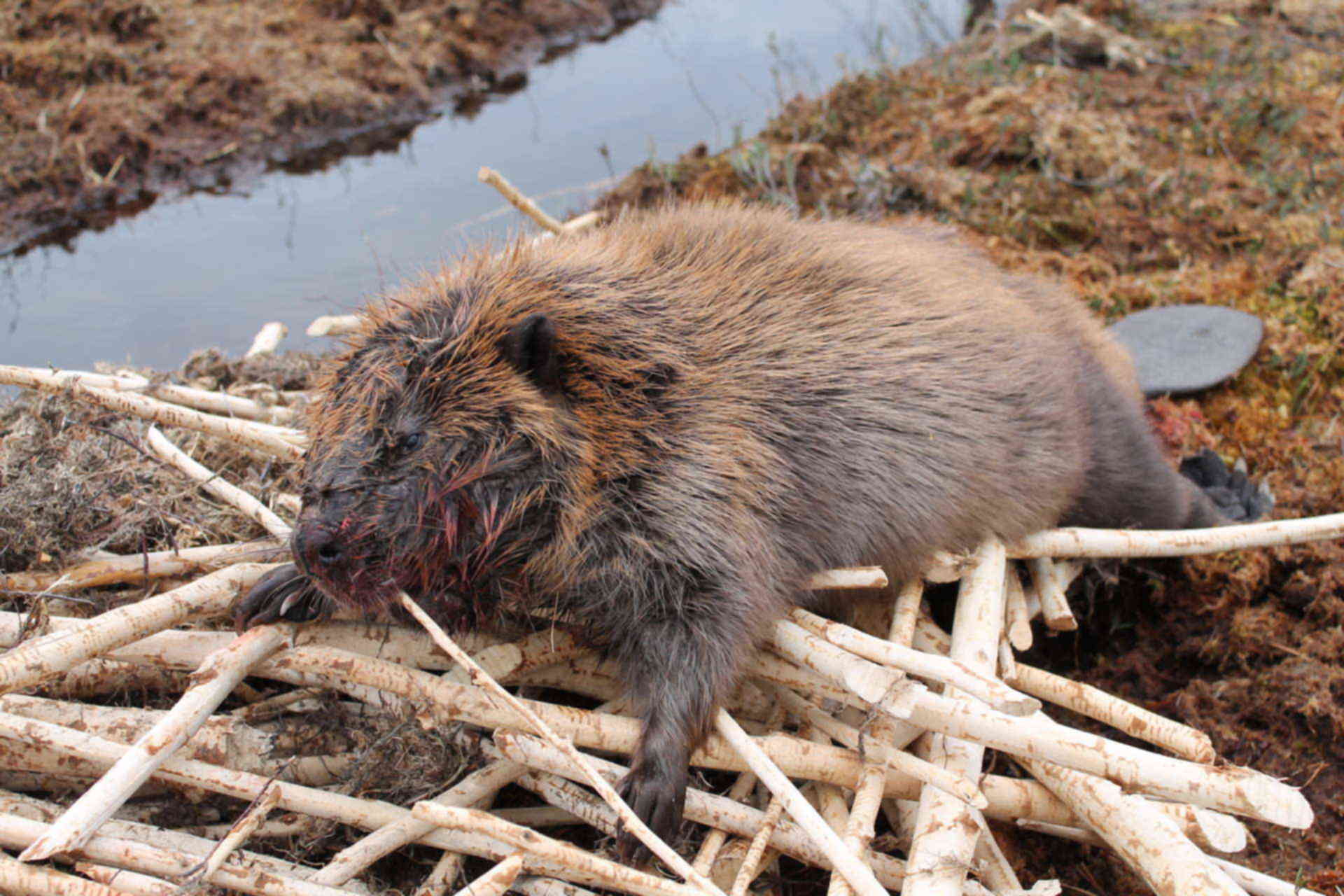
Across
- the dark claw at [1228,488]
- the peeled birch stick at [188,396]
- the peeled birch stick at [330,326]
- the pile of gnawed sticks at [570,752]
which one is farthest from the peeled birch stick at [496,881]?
the dark claw at [1228,488]

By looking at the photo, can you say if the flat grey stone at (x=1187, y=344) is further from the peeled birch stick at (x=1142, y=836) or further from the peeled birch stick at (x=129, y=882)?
the peeled birch stick at (x=129, y=882)

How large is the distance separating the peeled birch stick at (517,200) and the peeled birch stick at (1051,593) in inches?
78.8

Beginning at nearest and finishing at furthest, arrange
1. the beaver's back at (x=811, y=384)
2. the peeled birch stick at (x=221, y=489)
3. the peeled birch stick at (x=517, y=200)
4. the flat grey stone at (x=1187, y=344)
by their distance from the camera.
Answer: the beaver's back at (x=811, y=384)
the peeled birch stick at (x=221, y=489)
the peeled birch stick at (x=517, y=200)
the flat grey stone at (x=1187, y=344)

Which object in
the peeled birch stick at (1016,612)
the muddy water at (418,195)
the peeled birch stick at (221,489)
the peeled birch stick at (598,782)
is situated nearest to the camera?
the peeled birch stick at (598,782)

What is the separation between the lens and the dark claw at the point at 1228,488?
380cm

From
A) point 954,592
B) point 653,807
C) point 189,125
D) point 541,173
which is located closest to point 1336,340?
point 954,592

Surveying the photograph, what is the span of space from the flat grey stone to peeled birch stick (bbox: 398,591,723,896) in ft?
9.56

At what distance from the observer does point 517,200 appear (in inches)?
167

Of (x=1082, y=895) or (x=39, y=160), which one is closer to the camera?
(x=1082, y=895)

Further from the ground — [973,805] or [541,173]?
[541,173]

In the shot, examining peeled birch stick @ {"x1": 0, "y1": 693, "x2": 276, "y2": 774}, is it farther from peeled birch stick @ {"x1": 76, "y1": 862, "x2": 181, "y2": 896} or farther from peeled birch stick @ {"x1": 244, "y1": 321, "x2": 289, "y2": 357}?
peeled birch stick @ {"x1": 244, "y1": 321, "x2": 289, "y2": 357}

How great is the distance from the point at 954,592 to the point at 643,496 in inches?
49.6

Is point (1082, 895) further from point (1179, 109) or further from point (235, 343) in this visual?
point (1179, 109)

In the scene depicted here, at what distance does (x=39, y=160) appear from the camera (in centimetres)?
627
